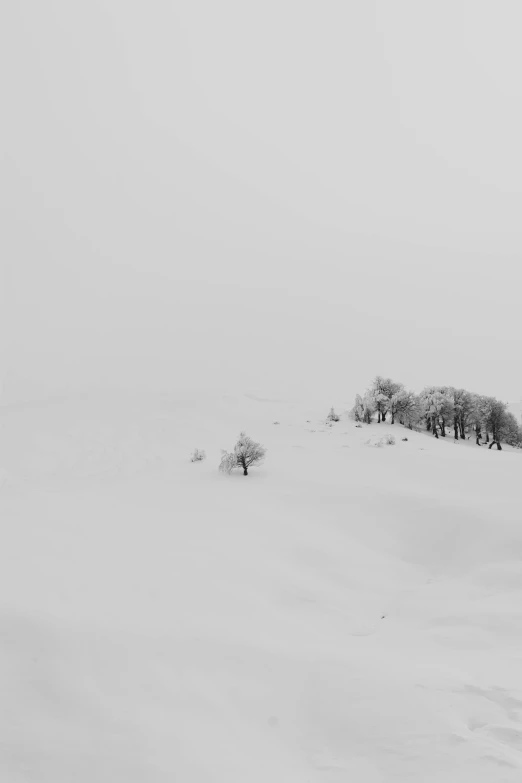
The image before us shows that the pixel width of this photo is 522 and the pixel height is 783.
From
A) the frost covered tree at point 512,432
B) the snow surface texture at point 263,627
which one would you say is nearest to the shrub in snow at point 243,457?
the snow surface texture at point 263,627

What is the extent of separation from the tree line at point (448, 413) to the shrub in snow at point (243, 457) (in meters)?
8.80

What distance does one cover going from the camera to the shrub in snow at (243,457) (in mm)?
14875

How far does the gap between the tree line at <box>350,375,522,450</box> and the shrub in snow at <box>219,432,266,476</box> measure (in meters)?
8.80

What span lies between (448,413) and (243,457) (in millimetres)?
12936

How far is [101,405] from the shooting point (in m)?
26.3

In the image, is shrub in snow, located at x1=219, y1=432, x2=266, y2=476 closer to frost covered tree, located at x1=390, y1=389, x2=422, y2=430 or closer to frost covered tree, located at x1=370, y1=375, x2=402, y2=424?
frost covered tree, located at x1=370, y1=375, x2=402, y2=424

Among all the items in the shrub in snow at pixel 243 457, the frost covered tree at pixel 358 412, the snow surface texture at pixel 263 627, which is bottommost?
the snow surface texture at pixel 263 627

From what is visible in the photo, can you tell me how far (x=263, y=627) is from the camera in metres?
6.26

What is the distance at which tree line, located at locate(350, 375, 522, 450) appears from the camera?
2141cm

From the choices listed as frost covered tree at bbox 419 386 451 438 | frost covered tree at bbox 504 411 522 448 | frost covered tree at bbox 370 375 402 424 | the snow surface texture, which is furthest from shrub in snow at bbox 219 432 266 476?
frost covered tree at bbox 504 411 522 448

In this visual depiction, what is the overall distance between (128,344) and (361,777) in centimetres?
5597

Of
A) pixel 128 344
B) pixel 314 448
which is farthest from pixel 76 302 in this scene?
pixel 314 448

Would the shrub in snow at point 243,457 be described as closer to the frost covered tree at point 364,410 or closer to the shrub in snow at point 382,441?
the shrub in snow at point 382,441

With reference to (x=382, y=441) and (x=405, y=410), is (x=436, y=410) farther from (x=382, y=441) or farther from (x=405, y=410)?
(x=382, y=441)
